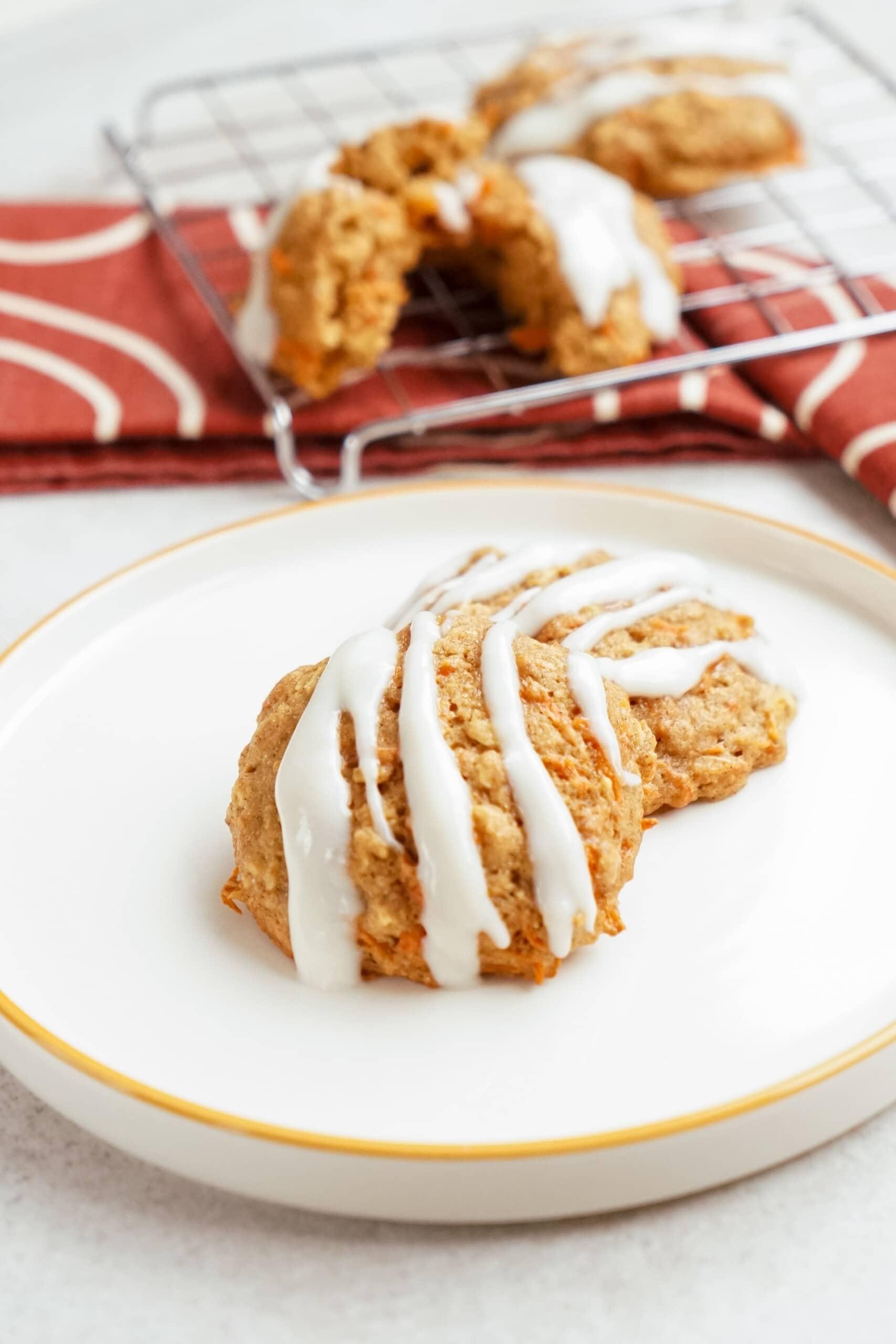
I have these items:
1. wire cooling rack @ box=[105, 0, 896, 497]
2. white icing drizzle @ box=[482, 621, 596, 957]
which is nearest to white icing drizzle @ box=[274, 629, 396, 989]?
white icing drizzle @ box=[482, 621, 596, 957]

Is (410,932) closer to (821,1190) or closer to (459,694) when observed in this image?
(459,694)

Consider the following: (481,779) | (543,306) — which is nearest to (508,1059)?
(481,779)

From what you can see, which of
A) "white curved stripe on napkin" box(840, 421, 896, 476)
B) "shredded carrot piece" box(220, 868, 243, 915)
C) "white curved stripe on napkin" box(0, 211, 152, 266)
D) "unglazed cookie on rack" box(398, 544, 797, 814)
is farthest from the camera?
"white curved stripe on napkin" box(0, 211, 152, 266)

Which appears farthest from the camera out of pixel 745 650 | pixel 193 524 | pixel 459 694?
pixel 193 524

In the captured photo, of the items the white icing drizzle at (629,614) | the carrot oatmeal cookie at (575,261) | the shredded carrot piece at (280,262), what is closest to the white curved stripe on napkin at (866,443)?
the carrot oatmeal cookie at (575,261)

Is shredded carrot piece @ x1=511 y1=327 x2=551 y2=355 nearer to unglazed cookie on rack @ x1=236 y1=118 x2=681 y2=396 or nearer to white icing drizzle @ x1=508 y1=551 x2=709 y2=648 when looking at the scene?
unglazed cookie on rack @ x1=236 y1=118 x2=681 y2=396

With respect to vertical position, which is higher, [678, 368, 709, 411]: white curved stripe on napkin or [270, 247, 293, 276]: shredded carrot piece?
[270, 247, 293, 276]: shredded carrot piece
